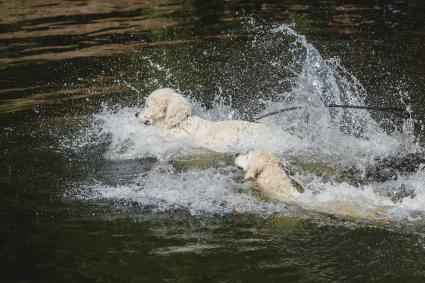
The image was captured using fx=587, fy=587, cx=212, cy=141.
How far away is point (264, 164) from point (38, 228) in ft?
9.15

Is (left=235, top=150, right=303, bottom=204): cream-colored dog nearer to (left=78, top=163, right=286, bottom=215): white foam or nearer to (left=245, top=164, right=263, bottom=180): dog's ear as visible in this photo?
(left=245, top=164, right=263, bottom=180): dog's ear

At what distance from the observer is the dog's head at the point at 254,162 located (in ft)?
23.8

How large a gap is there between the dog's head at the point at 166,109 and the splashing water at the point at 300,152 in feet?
0.95

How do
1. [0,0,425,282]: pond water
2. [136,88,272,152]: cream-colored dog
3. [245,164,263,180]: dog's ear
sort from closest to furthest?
[0,0,425,282]: pond water → [245,164,263,180]: dog's ear → [136,88,272,152]: cream-colored dog

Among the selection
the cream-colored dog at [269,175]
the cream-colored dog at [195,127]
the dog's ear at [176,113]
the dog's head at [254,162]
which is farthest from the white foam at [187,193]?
the dog's ear at [176,113]

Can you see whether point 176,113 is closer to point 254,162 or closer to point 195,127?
point 195,127

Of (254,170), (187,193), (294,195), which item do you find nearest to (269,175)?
(254,170)

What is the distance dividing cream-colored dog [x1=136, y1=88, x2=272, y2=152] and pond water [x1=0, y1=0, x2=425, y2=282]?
22 centimetres

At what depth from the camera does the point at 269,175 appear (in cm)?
718

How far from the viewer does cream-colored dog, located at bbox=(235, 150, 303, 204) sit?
709 cm

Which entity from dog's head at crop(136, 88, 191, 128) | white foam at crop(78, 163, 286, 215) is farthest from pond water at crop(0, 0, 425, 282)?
dog's head at crop(136, 88, 191, 128)

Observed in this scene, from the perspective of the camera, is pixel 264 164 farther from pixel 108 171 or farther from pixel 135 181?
pixel 108 171

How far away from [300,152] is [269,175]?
190cm

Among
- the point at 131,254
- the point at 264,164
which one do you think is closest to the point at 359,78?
the point at 264,164
